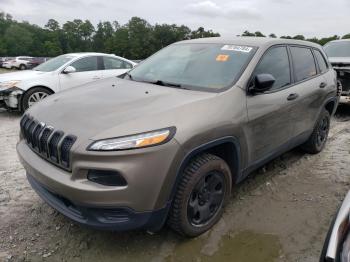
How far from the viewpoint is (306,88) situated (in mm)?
4371

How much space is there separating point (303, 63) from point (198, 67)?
5.43 feet

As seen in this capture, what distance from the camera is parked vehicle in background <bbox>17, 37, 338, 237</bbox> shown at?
2533mm

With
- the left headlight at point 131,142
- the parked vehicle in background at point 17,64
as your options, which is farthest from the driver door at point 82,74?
the parked vehicle in background at point 17,64

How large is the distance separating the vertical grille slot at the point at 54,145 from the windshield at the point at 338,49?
8.13 meters

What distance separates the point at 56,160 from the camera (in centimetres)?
272

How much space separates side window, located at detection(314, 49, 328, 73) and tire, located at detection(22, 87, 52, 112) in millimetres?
5516

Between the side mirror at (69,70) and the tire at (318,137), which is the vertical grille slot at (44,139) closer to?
the tire at (318,137)

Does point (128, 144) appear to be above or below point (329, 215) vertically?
above

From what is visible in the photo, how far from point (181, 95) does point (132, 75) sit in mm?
1181

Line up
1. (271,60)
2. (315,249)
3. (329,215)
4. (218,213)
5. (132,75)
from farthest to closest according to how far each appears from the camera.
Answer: (132,75) → (271,60) → (329,215) → (218,213) → (315,249)

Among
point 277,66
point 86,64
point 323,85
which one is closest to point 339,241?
point 277,66

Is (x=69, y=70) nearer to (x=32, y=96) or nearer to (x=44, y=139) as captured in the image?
(x=32, y=96)

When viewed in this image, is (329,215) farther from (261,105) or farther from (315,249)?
(261,105)

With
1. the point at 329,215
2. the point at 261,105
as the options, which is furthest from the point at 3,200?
the point at 329,215
